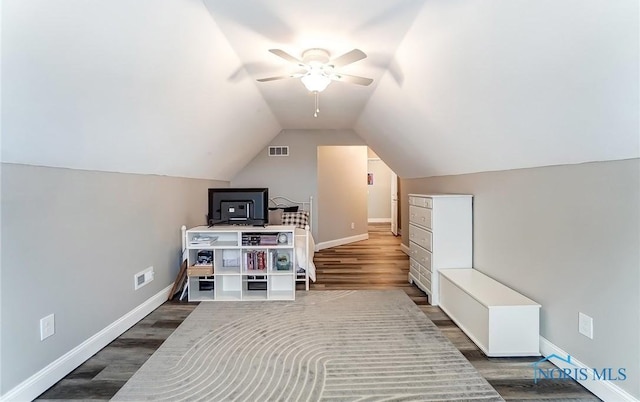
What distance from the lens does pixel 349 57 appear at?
2412 millimetres

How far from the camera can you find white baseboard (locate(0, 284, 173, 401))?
1.94 metres

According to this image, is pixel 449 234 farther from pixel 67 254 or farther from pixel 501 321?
pixel 67 254

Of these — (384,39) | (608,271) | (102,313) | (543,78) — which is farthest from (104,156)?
(608,271)

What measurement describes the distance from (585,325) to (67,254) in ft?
12.0

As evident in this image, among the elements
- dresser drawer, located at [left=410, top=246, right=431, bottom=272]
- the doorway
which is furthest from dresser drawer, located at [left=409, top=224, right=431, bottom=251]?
the doorway

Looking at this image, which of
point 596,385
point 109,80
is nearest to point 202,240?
point 109,80

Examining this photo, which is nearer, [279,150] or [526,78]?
[526,78]

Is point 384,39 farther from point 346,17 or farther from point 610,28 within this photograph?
point 610,28

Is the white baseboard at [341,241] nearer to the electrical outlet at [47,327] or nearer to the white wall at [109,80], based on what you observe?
the white wall at [109,80]

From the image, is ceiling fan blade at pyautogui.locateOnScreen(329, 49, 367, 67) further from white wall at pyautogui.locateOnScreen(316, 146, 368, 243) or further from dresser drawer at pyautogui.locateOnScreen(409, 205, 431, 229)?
white wall at pyautogui.locateOnScreen(316, 146, 368, 243)

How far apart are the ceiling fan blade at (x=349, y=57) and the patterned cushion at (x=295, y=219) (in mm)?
3717

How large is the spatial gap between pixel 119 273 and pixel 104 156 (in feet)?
3.56

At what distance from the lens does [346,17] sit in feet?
7.48

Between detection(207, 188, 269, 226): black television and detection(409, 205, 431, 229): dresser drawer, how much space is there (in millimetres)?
1977
